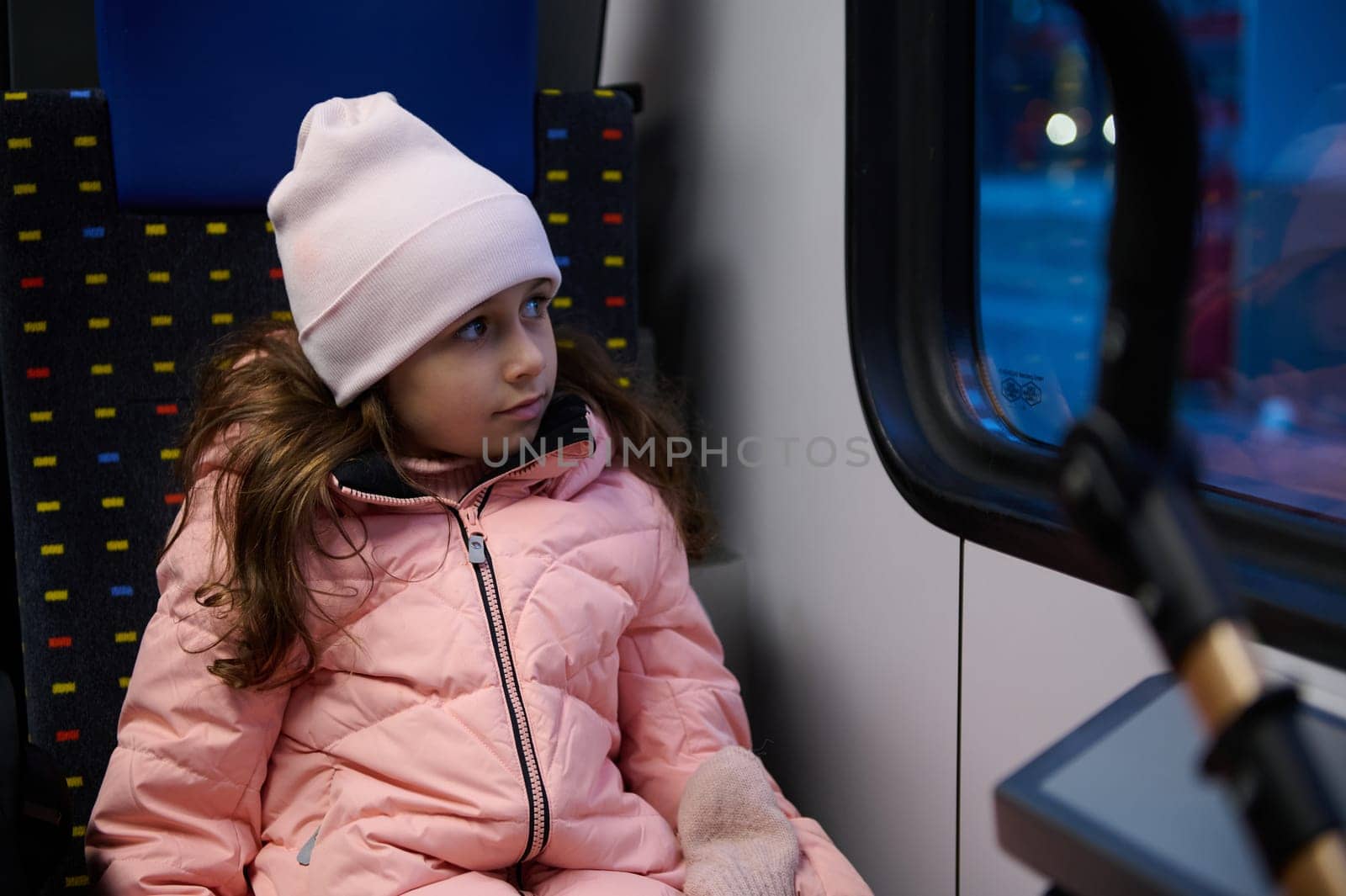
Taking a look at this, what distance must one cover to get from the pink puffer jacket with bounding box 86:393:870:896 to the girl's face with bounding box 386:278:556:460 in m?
0.05

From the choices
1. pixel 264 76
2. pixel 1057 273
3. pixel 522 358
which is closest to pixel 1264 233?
pixel 1057 273

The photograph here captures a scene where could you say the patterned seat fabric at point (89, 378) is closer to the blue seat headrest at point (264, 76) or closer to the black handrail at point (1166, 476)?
the blue seat headrest at point (264, 76)

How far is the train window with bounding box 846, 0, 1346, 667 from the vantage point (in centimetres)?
95

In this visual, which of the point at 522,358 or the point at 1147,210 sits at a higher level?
the point at 1147,210

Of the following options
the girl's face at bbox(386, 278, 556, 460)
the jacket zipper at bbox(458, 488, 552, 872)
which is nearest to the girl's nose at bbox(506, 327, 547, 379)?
the girl's face at bbox(386, 278, 556, 460)

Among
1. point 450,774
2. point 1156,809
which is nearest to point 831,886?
point 450,774

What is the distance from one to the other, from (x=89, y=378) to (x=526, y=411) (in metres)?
0.61

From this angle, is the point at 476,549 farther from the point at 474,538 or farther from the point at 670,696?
the point at 670,696

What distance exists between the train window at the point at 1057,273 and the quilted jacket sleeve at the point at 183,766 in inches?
30.6

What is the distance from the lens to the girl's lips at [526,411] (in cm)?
114

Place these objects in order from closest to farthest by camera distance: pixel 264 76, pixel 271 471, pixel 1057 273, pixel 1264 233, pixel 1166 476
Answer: pixel 1166 476
pixel 1264 233
pixel 271 471
pixel 1057 273
pixel 264 76

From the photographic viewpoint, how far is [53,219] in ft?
4.42

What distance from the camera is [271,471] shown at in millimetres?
1106

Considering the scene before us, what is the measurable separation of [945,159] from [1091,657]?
591mm
